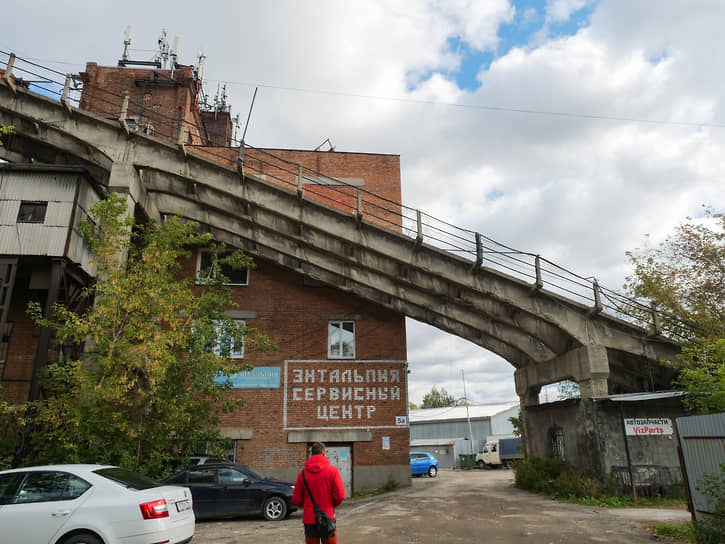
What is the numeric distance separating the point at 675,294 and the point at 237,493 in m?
17.9

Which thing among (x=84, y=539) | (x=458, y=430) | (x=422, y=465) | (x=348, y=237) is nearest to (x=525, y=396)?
(x=348, y=237)

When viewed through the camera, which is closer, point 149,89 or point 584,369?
point 584,369

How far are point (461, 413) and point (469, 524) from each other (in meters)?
39.2

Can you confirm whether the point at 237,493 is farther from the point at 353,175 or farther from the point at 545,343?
the point at 353,175

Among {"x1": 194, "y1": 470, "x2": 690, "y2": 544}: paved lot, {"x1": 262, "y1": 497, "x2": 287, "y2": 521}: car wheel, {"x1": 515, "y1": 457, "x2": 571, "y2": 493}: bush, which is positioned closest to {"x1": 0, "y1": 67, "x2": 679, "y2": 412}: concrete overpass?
{"x1": 515, "y1": 457, "x2": 571, "y2": 493}: bush

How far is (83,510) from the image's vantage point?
20.2ft

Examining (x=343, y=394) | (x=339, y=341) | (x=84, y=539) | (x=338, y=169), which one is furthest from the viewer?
(x=338, y=169)

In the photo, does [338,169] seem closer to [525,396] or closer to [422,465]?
[525,396]

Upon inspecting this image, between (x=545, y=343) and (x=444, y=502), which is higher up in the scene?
(x=545, y=343)

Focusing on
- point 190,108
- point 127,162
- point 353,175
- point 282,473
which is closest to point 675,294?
point 353,175

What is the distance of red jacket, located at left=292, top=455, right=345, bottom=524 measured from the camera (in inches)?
212

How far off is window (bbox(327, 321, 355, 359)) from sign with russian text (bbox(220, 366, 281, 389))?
2.31 metres

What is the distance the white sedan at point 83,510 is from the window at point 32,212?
10184 mm

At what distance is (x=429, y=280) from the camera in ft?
57.2
